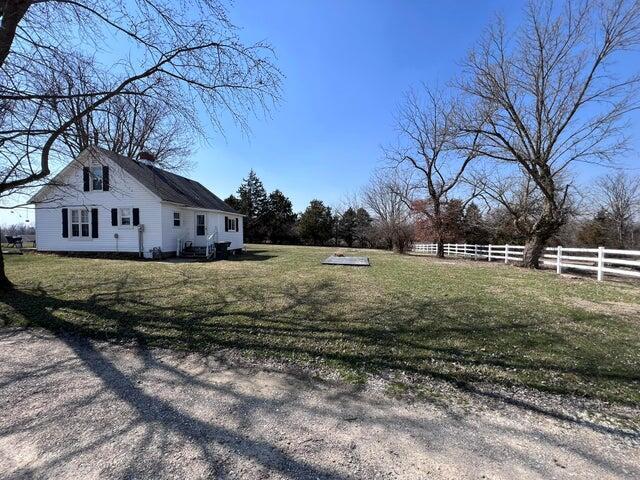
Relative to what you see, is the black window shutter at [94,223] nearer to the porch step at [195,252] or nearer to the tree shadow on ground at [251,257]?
the porch step at [195,252]

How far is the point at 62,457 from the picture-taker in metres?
2.26

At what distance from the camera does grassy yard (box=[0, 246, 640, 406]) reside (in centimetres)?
375

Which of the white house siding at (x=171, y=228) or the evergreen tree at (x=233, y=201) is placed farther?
the evergreen tree at (x=233, y=201)

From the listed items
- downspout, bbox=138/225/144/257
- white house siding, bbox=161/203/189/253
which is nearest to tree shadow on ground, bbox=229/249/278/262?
white house siding, bbox=161/203/189/253

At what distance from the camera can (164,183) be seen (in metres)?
19.5

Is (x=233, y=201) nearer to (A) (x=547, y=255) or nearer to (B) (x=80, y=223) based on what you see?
(B) (x=80, y=223)

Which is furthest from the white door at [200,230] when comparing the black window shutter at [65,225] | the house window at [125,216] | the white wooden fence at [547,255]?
the white wooden fence at [547,255]

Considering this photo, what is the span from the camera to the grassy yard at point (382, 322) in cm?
375

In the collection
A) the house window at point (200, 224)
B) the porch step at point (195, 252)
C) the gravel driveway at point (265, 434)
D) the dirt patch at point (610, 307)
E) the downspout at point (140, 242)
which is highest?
the house window at point (200, 224)

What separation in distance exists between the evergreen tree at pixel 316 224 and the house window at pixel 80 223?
30990 mm

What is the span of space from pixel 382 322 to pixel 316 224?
4233 centimetres

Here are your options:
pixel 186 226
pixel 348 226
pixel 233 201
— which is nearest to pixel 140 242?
pixel 186 226

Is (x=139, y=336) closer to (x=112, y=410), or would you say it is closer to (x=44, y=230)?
(x=112, y=410)

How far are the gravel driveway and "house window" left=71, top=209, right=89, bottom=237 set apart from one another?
55.0 ft
